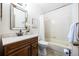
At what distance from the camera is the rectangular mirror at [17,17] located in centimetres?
175

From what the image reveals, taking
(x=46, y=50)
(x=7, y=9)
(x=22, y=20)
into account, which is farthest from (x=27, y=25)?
(x=46, y=50)

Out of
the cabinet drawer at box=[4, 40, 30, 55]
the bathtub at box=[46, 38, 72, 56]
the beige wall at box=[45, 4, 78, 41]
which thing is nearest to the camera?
the cabinet drawer at box=[4, 40, 30, 55]

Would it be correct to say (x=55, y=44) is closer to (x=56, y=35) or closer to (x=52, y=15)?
(x=56, y=35)

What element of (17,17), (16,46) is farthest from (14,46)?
(17,17)

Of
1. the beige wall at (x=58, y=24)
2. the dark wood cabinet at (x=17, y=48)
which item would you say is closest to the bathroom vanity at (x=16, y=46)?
the dark wood cabinet at (x=17, y=48)

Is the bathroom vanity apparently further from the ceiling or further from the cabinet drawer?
the ceiling

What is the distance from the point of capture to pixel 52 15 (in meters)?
3.16

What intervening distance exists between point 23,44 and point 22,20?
→ 0.79 m

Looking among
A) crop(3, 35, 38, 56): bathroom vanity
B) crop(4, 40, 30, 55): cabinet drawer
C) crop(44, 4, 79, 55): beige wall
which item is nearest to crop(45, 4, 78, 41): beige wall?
crop(44, 4, 79, 55): beige wall

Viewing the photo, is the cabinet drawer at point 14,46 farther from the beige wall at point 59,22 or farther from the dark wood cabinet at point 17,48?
the beige wall at point 59,22

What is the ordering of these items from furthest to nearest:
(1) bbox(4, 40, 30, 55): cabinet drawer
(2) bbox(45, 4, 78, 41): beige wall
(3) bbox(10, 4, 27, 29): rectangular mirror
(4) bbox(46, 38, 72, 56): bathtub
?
(2) bbox(45, 4, 78, 41): beige wall
(4) bbox(46, 38, 72, 56): bathtub
(3) bbox(10, 4, 27, 29): rectangular mirror
(1) bbox(4, 40, 30, 55): cabinet drawer

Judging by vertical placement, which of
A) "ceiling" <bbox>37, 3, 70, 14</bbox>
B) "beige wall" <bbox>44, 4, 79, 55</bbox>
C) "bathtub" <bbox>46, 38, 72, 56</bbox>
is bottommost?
"bathtub" <bbox>46, 38, 72, 56</bbox>

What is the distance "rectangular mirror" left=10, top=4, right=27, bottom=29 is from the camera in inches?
68.7

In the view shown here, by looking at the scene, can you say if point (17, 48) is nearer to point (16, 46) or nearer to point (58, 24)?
point (16, 46)
